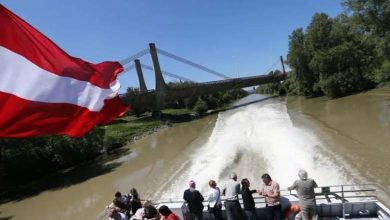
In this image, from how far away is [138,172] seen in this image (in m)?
24.3

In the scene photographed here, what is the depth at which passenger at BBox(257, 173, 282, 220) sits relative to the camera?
29.7ft

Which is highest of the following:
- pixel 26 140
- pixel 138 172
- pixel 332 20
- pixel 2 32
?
pixel 332 20

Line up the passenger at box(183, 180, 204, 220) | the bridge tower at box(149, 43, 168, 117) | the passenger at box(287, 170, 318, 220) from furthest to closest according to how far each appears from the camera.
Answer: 1. the bridge tower at box(149, 43, 168, 117)
2. the passenger at box(183, 180, 204, 220)
3. the passenger at box(287, 170, 318, 220)

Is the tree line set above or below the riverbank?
above

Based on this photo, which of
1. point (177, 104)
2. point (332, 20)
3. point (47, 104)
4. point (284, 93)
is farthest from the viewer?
point (284, 93)

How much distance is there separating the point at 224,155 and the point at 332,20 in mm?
43061

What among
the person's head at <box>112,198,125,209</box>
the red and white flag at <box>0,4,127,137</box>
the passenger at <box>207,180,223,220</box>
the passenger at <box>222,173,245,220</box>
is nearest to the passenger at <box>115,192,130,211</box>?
the person's head at <box>112,198,125,209</box>

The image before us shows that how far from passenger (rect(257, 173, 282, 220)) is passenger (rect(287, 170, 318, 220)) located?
858 mm

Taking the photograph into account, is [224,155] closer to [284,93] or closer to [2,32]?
[2,32]

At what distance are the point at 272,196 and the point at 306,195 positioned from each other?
3.61 feet

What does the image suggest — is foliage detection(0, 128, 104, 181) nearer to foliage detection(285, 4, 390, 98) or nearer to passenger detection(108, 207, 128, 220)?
passenger detection(108, 207, 128, 220)

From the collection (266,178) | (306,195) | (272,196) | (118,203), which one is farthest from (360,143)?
(118,203)

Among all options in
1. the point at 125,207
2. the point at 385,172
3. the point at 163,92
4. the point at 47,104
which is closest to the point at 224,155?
the point at 385,172

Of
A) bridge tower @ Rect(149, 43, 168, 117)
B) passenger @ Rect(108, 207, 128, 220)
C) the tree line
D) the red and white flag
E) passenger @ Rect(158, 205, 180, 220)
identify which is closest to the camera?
the red and white flag
